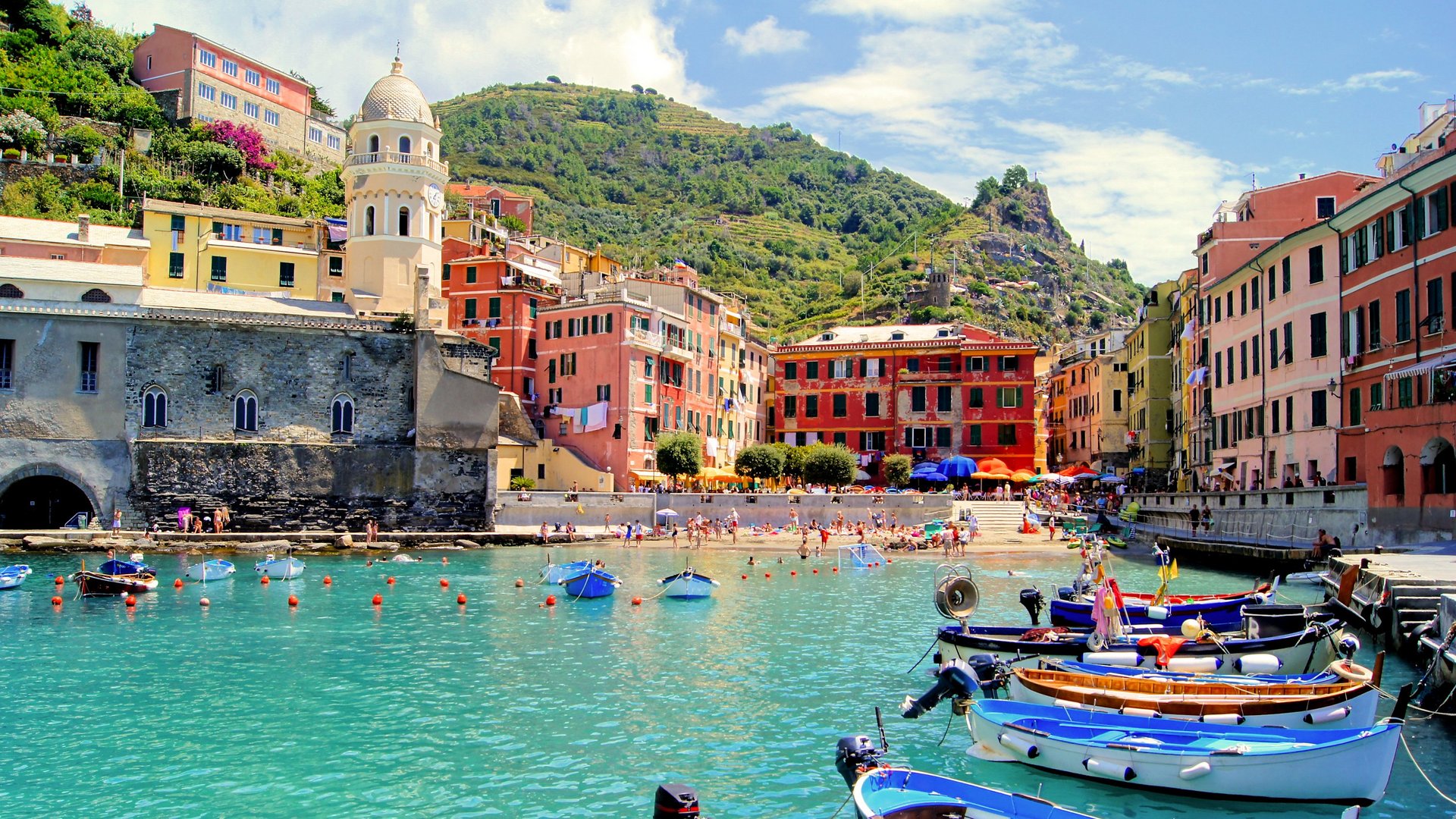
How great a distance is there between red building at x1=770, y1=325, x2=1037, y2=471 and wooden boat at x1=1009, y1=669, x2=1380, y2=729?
2009 inches

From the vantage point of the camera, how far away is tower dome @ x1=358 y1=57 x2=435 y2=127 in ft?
191

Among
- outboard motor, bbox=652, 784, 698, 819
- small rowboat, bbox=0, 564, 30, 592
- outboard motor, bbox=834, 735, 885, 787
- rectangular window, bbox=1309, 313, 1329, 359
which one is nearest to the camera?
outboard motor, bbox=652, 784, 698, 819

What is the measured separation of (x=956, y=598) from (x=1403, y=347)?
69.1ft

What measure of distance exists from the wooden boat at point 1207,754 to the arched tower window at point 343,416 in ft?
140

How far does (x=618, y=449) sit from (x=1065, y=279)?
105 metres

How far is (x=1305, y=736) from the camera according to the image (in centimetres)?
1331

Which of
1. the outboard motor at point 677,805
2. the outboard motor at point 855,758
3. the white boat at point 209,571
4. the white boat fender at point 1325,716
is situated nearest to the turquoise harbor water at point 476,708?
the white boat fender at point 1325,716

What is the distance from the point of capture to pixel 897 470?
62312mm

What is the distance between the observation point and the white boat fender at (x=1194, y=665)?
690 inches

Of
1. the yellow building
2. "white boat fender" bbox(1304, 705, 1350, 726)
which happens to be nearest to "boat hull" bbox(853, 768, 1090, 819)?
"white boat fender" bbox(1304, 705, 1350, 726)

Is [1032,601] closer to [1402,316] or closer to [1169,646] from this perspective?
[1169,646]

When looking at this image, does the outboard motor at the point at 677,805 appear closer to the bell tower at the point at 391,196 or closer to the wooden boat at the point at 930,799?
the wooden boat at the point at 930,799

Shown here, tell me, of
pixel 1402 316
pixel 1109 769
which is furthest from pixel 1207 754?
pixel 1402 316

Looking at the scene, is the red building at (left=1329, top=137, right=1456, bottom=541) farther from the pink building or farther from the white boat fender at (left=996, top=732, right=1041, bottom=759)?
the pink building
